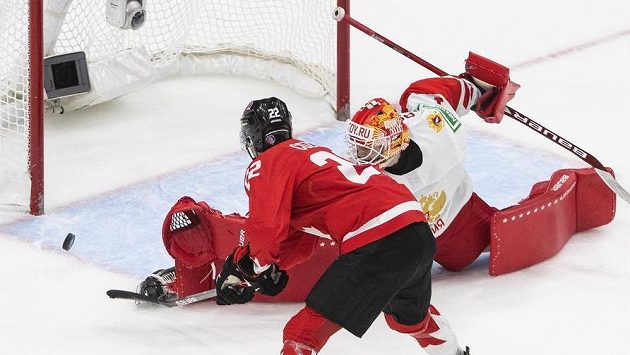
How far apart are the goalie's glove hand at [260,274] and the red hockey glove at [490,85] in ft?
3.96

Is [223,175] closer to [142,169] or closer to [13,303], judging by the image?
[142,169]

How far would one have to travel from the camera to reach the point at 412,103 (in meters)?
4.38

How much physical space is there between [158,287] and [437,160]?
2.90 ft

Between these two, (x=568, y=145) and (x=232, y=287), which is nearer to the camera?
(x=232, y=287)

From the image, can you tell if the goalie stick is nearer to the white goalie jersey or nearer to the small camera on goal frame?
the white goalie jersey

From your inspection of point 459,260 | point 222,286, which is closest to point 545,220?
point 459,260

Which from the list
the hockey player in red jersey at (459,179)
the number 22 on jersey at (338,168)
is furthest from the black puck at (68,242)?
the number 22 on jersey at (338,168)

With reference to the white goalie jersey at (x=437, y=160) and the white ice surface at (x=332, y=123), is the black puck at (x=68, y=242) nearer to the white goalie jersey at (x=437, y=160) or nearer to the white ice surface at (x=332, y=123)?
the white ice surface at (x=332, y=123)

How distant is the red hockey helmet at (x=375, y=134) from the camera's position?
3.76m

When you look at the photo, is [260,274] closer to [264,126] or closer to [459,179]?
[264,126]

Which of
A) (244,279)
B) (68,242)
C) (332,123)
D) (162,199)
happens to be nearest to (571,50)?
(332,123)

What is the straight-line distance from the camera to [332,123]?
18.9 ft

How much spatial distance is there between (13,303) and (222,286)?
0.90 meters

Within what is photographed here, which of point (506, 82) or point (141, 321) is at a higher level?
point (506, 82)
